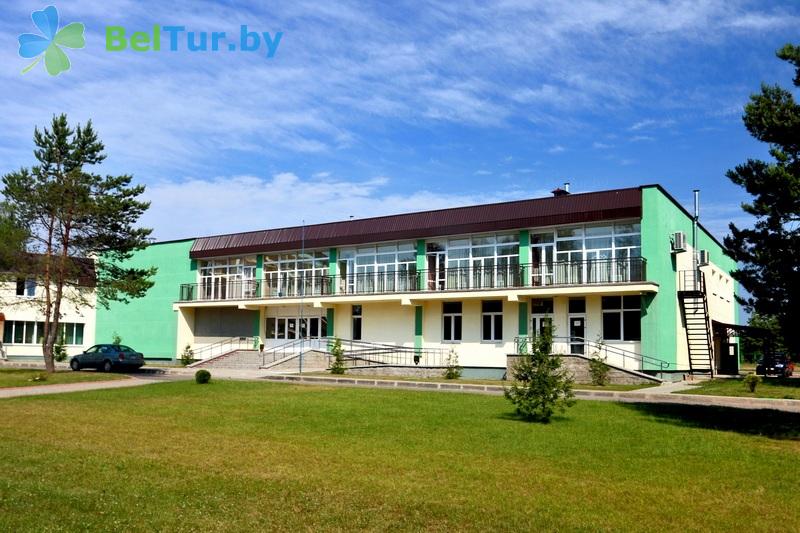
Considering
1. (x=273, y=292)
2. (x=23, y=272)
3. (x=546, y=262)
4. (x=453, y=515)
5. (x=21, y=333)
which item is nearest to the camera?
(x=453, y=515)

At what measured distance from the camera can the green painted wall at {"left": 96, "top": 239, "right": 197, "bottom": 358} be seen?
146 feet

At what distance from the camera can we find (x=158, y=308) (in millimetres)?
45219

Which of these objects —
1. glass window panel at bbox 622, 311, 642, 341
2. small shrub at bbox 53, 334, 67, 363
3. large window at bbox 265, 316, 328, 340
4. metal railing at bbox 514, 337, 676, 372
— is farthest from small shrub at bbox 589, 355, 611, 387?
small shrub at bbox 53, 334, 67, 363

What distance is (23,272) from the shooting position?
28.7m

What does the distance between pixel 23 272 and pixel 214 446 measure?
21.6 meters

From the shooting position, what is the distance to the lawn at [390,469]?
7062 millimetres

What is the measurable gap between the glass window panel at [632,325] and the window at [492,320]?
575cm

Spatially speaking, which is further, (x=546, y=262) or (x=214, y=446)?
(x=546, y=262)

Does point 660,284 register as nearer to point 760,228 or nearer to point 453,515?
point 760,228

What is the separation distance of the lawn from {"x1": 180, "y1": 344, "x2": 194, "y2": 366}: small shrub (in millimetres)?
A: 24294

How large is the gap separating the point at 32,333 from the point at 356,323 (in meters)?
24.4

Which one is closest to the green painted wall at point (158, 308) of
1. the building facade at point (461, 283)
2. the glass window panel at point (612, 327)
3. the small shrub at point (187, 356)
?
the building facade at point (461, 283)

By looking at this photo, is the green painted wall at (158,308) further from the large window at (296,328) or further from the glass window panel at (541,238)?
the glass window panel at (541,238)

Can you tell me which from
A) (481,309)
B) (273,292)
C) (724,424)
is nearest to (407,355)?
(481,309)
